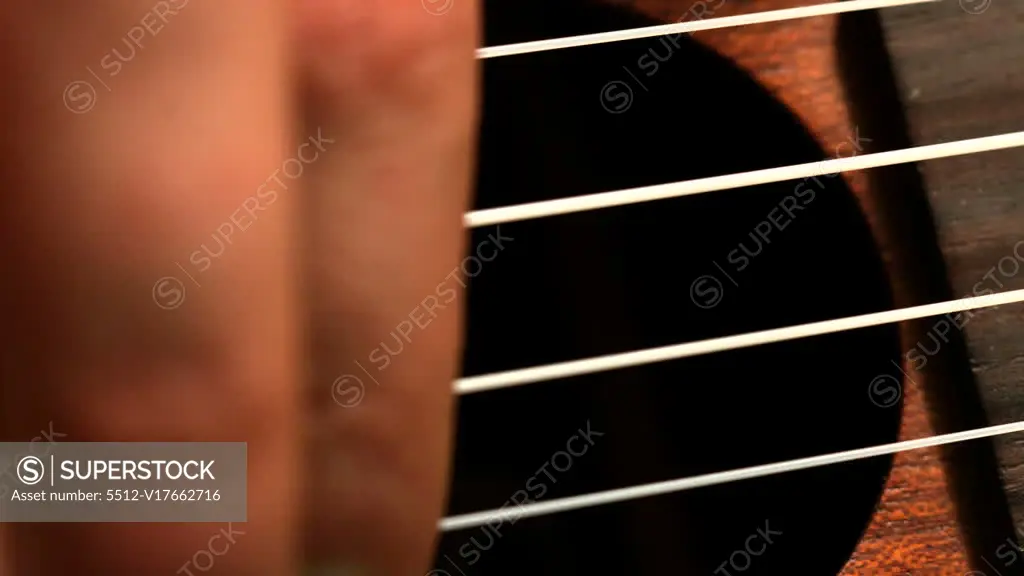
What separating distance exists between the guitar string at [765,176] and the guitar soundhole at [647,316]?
2cm

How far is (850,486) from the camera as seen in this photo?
0.58 meters

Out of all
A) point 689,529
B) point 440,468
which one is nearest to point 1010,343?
point 689,529

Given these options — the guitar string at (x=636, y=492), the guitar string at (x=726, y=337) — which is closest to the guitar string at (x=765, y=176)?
the guitar string at (x=726, y=337)

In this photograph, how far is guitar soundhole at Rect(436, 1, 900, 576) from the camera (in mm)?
610

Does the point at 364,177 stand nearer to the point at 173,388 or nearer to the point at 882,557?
the point at 173,388

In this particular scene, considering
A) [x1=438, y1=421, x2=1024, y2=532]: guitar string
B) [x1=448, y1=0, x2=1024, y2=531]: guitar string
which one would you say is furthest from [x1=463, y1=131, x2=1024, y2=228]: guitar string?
[x1=438, y1=421, x2=1024, y2=532]: guitar string

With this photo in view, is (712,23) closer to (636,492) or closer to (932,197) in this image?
(932,197)

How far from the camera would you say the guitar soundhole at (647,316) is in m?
0.61

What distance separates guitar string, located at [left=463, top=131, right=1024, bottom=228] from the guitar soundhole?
0.9 inches

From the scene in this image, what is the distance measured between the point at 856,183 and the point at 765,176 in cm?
6

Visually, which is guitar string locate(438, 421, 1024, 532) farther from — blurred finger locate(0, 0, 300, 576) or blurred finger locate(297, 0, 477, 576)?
blurred finger locate(0, 0, 300, 576)

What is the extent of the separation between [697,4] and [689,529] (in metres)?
0.38

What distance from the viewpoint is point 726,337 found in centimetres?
63

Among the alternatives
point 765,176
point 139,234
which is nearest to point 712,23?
point 765,176
